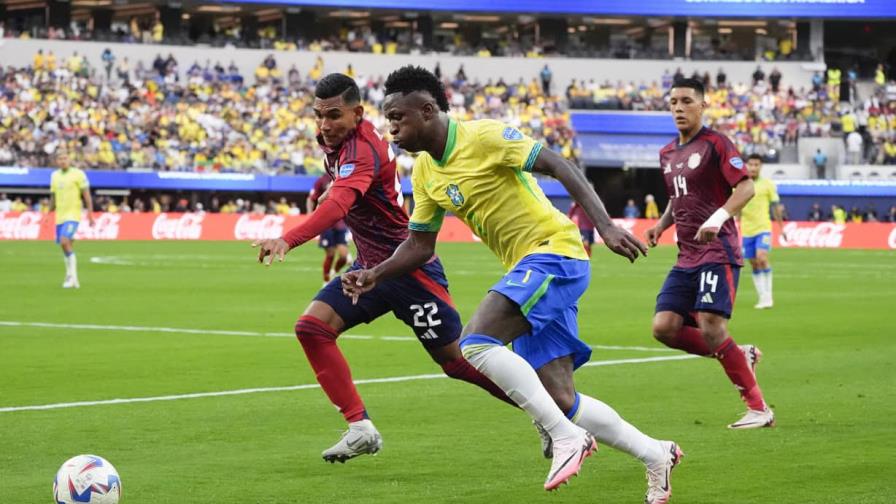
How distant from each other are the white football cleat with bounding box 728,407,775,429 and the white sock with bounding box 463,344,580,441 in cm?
339

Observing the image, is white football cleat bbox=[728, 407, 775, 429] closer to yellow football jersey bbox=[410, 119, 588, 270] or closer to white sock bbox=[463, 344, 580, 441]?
yellow football jersey bbox=[410, 119, 588, 270]

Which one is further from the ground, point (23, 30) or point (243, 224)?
point (23, 30)

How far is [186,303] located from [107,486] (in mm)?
16773

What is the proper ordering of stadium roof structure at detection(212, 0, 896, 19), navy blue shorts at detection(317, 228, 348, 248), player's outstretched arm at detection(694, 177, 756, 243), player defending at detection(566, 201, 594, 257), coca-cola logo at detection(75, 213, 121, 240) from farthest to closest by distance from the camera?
1. stadium roof structure at detection(212, 0, 896, 19)
2. coca-cola logo at detection(75, 213, 121, 240)
3. player defending at detection(566, 201, 594, 257)
4. navy blue shorts at detection(317, 228, 348, 248)
5. player's outstretched arm at detection(694, 177, 756, 243)

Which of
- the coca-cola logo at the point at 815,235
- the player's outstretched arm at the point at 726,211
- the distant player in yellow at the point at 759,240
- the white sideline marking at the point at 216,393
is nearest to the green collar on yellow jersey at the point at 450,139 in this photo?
the player's outstretched arm at the point at 726,211

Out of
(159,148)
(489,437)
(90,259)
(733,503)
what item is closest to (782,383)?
(489,437)

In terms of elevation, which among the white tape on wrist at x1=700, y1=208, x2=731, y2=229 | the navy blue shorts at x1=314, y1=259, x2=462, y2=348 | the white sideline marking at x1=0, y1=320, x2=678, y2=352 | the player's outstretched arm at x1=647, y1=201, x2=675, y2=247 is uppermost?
the white tape on wrist at x1=700, y1=208, x2=731, y2=229

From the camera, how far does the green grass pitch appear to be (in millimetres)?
7797

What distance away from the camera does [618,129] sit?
67000mm

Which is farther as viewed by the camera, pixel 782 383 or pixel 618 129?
pixel 618 129

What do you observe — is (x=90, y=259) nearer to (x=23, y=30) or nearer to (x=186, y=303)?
(x=186, y=303)

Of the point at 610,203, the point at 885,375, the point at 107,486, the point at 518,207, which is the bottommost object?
the point at 610,203

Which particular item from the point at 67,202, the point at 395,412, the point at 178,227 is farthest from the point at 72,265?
the point at 178,227

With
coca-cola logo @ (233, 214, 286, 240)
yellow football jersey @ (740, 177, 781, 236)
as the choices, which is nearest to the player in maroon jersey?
yellow football jersey @ (740, 177, 781, 236)
